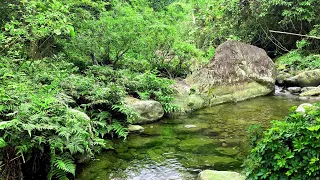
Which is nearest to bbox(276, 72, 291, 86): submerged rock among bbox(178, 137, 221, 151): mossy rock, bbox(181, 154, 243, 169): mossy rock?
bbox(178, 137, 221, 151): mossy rock

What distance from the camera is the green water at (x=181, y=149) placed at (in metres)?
4.73

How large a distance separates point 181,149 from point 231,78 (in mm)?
5241

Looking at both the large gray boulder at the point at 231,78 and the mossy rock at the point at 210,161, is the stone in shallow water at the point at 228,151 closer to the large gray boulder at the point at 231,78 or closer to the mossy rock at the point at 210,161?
the mossy rock at the point at 210,161

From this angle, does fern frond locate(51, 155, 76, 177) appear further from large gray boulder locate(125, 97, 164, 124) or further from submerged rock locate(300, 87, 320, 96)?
submerged rock locate(300, 87, 320, 96)

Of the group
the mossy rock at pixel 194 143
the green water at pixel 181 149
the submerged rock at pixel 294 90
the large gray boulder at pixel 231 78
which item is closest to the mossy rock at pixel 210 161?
the green water at pixel 181 149

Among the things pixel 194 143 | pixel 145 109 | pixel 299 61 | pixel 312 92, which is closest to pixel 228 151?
pixel 194 143

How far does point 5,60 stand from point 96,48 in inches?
168

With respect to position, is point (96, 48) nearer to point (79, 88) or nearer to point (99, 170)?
point (79, 88)

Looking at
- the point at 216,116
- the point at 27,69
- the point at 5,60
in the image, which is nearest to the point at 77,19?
the point at 27,69

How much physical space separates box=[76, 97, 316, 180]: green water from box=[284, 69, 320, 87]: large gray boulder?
13.0 ft

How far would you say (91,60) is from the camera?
10.7 metres

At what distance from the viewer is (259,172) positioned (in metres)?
3.04

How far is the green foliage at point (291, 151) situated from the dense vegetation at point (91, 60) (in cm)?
236

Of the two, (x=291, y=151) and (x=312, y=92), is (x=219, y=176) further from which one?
(x=312, y=92)
